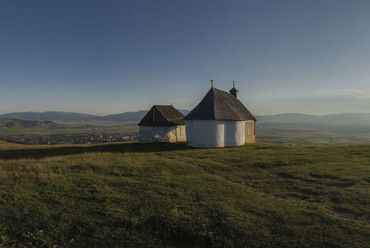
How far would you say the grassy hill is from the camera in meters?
5.46

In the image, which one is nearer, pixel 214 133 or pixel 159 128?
pixel 214 133

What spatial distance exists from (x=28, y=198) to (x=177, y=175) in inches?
295

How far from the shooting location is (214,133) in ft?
86.6

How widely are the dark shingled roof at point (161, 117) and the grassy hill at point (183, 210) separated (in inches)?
818

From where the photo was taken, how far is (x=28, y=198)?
802 cm

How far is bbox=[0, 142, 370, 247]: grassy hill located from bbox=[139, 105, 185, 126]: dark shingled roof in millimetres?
20775

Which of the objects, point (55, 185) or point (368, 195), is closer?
point (368, 195)

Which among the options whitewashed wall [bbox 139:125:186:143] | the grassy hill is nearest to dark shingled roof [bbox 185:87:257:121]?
whitewashed wall [bbox 139:125:186:143]

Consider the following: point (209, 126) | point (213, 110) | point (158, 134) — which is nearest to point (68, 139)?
point (158, 134)

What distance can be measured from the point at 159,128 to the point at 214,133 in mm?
10736

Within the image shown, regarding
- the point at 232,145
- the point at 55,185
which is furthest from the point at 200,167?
the point at 232,145

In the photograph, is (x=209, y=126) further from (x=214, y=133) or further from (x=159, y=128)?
(x=159, y=128)

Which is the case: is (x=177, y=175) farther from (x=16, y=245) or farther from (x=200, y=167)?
(x=16, y=245)

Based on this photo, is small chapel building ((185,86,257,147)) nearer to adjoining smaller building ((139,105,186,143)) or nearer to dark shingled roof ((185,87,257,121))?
dark shingled roof ((185,87,257,121))
